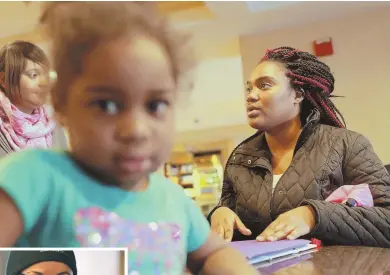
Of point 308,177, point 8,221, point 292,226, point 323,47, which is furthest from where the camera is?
point 323,47

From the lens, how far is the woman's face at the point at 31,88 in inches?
13.9

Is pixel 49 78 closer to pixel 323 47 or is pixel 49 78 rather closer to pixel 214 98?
pixel 214 98

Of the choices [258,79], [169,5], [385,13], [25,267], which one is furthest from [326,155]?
[25,267]

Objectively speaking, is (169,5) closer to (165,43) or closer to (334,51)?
(165,43)

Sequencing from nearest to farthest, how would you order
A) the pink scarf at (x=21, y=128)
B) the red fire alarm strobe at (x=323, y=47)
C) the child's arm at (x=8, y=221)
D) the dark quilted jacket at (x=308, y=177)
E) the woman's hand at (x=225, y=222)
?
the child's arm at (x=8, y=221) < the pink scarf at (x=21, y=128) < the woman's hand at (x=225, y=222) < the dark quilted jacket at (x=308, y=177) < the red fire alarm strobe at (x=323, y=47)

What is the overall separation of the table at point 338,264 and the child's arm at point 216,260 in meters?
0.11

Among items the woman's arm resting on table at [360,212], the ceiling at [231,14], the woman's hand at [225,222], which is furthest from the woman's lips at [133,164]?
the woman's arm resting on table at [360,212]

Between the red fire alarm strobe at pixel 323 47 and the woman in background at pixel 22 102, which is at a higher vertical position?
the red fire alarm strobe at pixel 323 47

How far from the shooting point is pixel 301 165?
0.85 m

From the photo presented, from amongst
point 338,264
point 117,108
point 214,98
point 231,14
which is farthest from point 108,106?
point 231,14

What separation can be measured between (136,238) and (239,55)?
475mm

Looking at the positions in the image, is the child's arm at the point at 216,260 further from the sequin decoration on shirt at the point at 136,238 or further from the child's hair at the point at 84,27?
the child's hair at the point at 84,27

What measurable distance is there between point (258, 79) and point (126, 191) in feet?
1.37

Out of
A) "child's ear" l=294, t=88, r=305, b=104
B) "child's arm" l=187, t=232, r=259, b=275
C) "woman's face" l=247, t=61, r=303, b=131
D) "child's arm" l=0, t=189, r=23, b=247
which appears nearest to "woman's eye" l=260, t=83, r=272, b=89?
"woman's face" l=247, t=61, r=303, b=131
